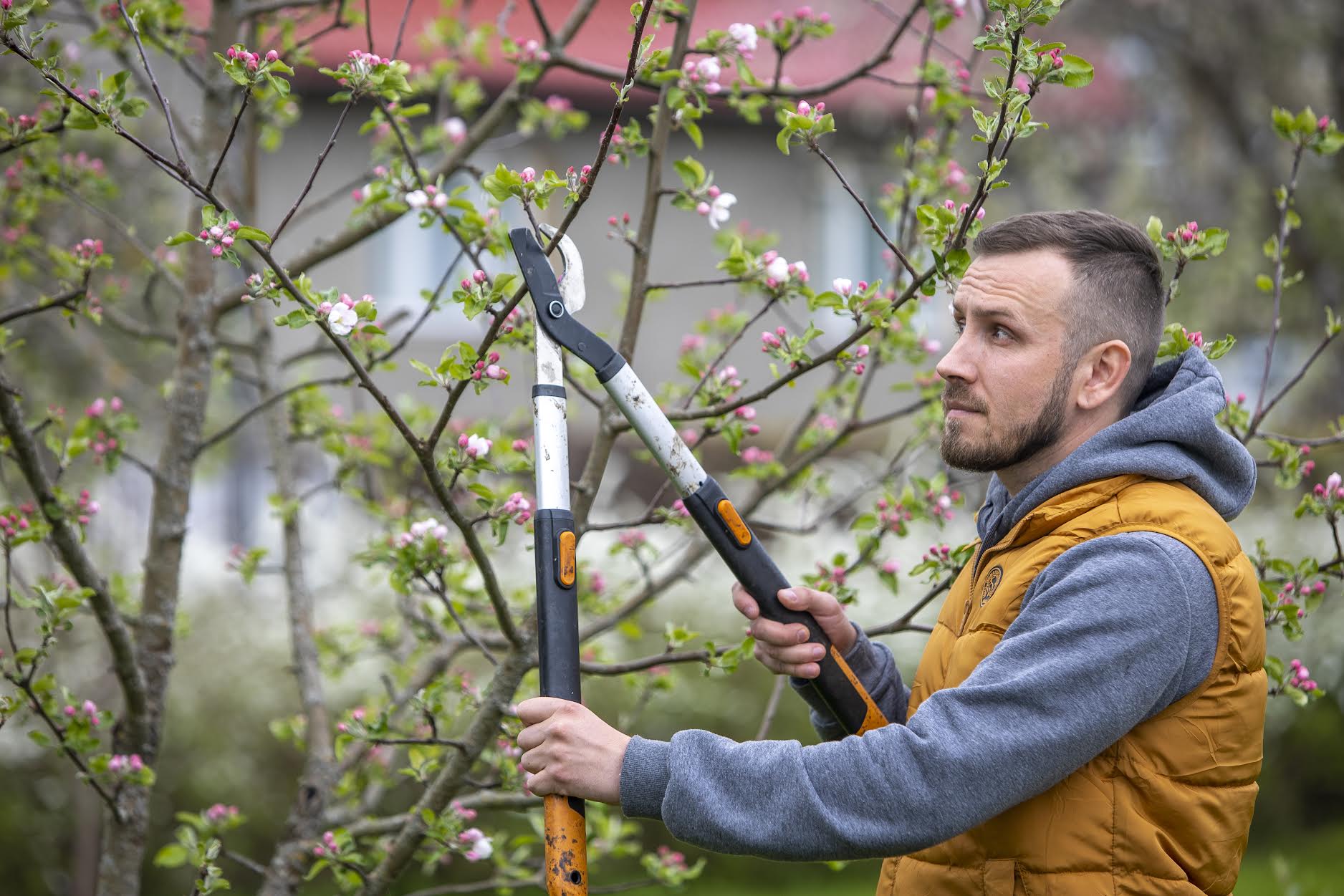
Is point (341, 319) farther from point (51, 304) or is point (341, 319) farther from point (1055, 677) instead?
point (1055, 677)

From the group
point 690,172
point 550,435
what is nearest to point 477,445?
point 550,435

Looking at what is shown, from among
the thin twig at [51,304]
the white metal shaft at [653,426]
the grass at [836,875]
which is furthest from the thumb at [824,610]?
the grass at [836,875]

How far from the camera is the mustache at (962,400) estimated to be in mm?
2133

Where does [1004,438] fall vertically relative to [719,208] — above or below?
below

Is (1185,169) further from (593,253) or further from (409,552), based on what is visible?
(409,552)

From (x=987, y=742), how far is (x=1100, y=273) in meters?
0.86

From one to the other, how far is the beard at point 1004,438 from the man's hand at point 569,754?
76cm

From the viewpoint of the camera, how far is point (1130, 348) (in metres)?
2.14

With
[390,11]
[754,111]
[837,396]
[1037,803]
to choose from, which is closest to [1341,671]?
[837,396]

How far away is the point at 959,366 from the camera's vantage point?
2135 millimetres

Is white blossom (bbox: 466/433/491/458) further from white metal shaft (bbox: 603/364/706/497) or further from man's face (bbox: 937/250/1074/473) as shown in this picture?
man's face (bbox: 937/250/1074/473)

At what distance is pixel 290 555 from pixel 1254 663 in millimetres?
2807

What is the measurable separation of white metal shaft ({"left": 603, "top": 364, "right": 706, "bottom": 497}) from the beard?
0.44 metres

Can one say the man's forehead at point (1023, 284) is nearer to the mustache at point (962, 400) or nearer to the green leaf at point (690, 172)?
the mustache at point (962, 400)
